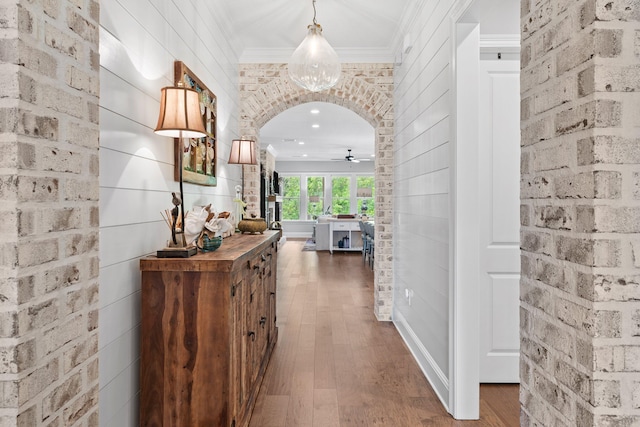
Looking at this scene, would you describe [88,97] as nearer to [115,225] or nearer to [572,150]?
[115,225]

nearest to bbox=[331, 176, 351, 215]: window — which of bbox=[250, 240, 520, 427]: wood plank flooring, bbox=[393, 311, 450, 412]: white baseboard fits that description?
bbox=[250, 240, 520, 427]: wood plank flooring

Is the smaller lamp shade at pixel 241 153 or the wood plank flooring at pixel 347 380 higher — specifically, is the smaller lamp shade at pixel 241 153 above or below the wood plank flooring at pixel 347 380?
above

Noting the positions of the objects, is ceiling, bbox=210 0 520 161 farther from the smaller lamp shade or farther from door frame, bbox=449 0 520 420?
the smaller lamp shade

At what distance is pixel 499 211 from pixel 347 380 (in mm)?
1600

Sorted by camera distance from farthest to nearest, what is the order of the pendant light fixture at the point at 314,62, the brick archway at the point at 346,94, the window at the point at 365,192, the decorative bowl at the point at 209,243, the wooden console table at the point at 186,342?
the window at the point at 365,192 → the brick archway at the point at 346,94 → the pendant light fixture at the point at 314,62 → the decorative bowl at the point at 209,243 → the wooden console table at the point at 186,342

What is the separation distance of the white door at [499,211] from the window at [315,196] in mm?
11556

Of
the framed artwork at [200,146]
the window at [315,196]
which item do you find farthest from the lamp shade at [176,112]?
the window at [315,196]

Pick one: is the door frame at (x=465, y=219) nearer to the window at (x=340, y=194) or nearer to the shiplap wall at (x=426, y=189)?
the shiplap wall at (x=426, y=189)

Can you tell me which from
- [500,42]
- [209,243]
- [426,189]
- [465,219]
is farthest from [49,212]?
[500,42]

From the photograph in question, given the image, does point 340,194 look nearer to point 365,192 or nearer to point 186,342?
point 365,192

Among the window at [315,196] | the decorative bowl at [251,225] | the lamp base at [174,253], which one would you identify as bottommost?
the lamp base at [174,253]

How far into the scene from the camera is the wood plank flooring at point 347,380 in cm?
242

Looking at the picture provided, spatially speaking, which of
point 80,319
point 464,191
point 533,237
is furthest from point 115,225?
point 464,191

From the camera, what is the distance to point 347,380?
2.93m
